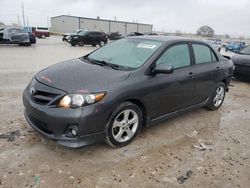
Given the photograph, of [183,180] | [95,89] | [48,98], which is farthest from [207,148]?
[48,98]

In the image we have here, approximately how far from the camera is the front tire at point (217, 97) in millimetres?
5336

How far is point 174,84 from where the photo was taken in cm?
411

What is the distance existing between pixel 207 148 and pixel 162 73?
52.5 inches

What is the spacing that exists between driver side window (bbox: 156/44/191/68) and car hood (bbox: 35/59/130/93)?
811 millimetres

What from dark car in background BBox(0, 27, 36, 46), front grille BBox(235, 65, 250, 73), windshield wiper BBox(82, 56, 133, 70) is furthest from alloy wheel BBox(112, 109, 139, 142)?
dark car in background BBox(0, 27, 36, 46)

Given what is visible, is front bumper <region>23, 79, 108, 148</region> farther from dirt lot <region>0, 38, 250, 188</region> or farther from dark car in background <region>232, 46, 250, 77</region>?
dark car in background <region>232, 46, 250, 77</region>

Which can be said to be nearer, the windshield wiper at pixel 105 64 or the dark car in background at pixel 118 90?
the dark car in background at pixel 118 90

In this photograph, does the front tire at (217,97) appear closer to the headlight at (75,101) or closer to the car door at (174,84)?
the car door at (174,84)

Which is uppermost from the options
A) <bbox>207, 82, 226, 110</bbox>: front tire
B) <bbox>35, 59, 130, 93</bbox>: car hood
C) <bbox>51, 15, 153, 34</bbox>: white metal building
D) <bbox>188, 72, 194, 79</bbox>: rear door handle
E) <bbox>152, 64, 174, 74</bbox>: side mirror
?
<bbox>51, 15, 153, 34</bbox>: white metal building

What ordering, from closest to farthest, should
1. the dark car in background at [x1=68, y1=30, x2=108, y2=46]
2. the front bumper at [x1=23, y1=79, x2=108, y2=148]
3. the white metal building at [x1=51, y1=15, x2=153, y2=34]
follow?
the front bumper at [x1=23, y1=79, x2=108, y2=148] < the dark car in background at [x1=68, y1=30, x2=108, y2=46] < the white metal building at [x1=51, y1=15, x2=153, y2=34]

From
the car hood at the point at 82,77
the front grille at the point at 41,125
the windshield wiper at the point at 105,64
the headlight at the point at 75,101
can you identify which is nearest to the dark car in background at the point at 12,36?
the windshield wiper at the point at 105,64

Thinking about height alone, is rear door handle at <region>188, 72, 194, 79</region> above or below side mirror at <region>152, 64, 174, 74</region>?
below

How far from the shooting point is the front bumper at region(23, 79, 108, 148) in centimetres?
304

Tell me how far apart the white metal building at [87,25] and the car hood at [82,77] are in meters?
62.4
